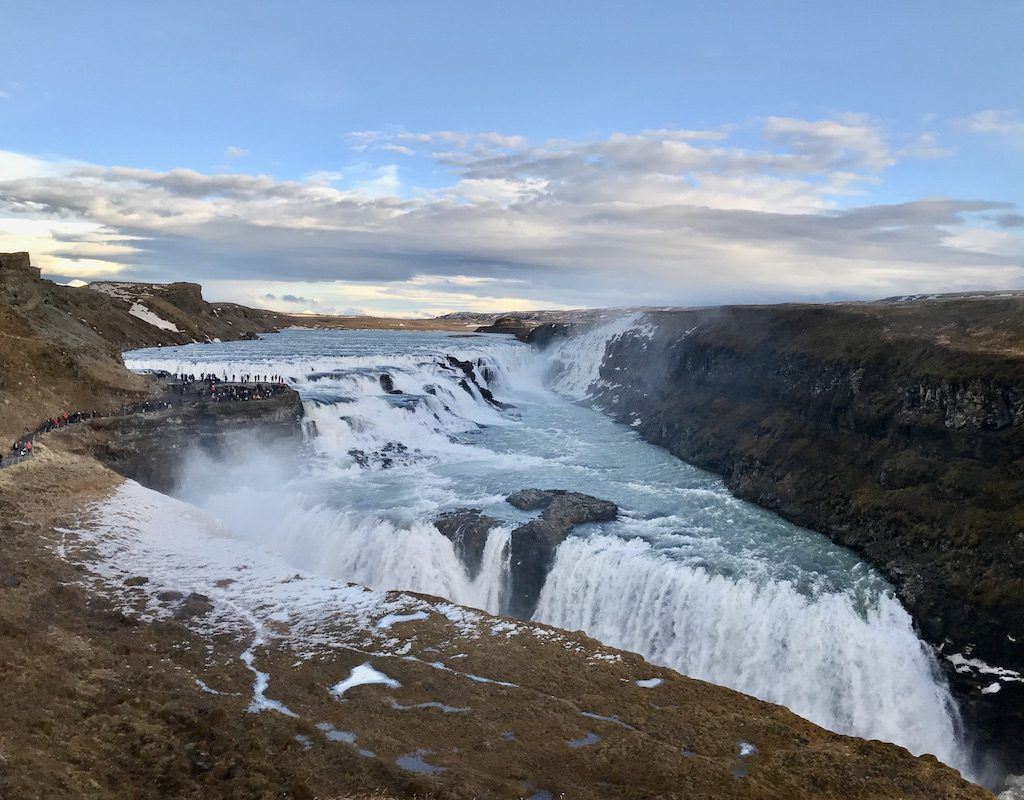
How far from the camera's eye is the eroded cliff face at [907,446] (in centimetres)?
2322

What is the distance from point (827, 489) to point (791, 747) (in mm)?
22332

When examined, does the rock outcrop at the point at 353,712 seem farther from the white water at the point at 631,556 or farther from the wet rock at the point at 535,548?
the wet rock at the point at 535,548

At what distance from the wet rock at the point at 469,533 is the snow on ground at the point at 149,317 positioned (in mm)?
90950

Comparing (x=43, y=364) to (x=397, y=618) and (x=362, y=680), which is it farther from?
(x=362, y=680)

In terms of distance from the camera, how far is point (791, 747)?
14.3 metres

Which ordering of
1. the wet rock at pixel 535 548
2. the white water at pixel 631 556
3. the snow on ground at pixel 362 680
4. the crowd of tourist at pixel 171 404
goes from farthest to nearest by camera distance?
the crowd of tourist at pixel 171 404
the wet rock at pixel 535 548
the white water at pixel 631 556
the snow on ground at pixel 362 680

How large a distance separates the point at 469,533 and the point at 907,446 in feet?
69.9

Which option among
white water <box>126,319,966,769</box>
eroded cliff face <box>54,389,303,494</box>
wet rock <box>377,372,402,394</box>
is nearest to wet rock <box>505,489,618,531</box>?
white water <box>126,319,966,769</box>

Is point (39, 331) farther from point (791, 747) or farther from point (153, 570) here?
point (791, 747)

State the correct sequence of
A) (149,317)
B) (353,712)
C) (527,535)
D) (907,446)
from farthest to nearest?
(149,317), (907,446), (527,535), (353,712)

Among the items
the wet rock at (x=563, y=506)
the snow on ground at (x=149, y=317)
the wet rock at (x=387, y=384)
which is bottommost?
the wet rock at (x=563, y=506)

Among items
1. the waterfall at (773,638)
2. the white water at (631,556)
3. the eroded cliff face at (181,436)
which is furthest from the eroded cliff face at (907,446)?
the eroded cliff face at (181,436)

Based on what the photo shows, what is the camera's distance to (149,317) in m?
105

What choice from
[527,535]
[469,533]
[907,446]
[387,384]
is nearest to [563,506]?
[527,535]
